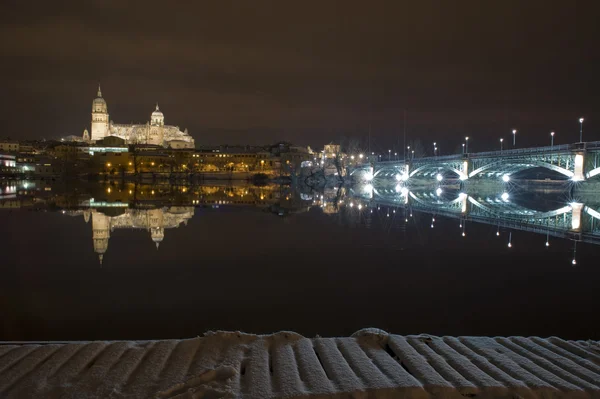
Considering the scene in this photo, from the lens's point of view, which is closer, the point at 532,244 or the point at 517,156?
the point at 532,244

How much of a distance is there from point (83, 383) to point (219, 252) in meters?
9.71

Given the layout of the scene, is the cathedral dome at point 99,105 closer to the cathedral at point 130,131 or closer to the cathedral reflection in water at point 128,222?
the cathedral at point 130,131

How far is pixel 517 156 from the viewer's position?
2128 inches

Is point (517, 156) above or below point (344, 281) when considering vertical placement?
above

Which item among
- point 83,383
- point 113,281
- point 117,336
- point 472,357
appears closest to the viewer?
point 83,383

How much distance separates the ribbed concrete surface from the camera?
4.21 meters

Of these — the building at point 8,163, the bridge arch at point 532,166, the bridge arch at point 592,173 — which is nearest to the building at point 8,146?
the building at point 8,163

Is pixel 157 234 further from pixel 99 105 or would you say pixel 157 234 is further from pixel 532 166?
pixel 99 105

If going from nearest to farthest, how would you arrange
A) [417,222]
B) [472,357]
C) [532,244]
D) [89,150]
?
[472,357] < [532,244] < [417,222] < [89,150]

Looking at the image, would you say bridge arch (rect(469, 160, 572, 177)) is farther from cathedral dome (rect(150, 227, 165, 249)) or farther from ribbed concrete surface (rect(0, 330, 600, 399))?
ribbed concrete surface (rect(0, 330, 600, 399))

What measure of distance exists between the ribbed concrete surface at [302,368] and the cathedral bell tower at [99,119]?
17888 cm

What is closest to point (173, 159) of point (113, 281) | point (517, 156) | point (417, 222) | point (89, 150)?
point (89, 150)

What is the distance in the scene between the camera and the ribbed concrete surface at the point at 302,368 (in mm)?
4211

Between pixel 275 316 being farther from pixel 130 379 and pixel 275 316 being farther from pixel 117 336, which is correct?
pixel 130 379
